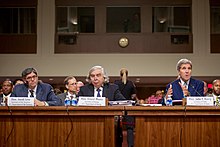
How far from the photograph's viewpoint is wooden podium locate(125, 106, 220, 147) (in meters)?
3.31

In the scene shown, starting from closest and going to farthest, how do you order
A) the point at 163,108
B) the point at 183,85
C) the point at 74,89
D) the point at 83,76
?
the point at 163,108 → the point at 183,85 → the point at 74,89 → the point at 83,76

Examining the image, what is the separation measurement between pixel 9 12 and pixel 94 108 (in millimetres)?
10212

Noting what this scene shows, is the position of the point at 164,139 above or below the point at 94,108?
below

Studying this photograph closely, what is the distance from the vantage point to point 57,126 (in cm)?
341

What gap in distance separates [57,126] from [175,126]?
1.03m

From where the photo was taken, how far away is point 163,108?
10.9ft

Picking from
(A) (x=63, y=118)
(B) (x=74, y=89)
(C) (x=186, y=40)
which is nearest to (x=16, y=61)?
(C) (x=186, y=40)

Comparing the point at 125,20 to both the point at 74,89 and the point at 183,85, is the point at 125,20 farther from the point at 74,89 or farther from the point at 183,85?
the point at 183,85

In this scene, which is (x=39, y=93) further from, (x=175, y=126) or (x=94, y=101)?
(x=175, y=126)

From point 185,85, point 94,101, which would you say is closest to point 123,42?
point 185,85

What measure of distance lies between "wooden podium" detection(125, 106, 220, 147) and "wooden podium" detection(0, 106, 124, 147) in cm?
24

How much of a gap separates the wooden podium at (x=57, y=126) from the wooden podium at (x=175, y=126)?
9.5 inches

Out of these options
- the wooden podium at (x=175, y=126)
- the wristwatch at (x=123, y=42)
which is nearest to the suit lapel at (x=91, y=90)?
the wooden podium at (x=175, y=126)

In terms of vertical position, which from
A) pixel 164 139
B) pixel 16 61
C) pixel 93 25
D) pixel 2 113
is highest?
pixel 93 25
